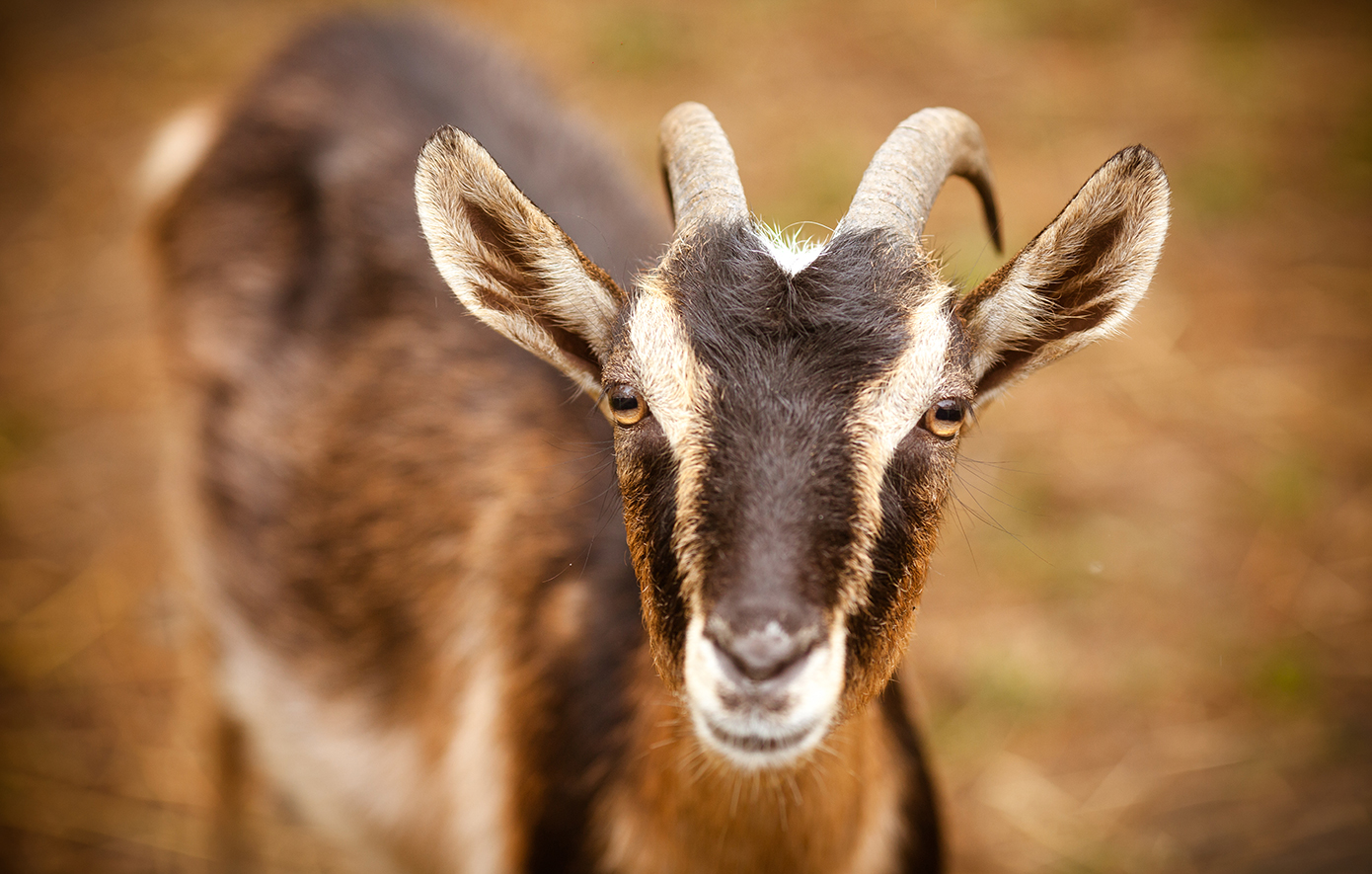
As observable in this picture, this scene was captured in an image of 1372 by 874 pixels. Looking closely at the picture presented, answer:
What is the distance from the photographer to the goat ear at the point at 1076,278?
209cm

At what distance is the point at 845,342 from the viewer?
2.10 meters

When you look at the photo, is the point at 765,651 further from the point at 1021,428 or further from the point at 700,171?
the point at 1021,428

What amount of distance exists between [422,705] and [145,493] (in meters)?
3.38

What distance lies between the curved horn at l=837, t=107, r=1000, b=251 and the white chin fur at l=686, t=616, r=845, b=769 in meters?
0.99

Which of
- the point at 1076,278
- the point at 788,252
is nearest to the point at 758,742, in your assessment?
the point at 788,252

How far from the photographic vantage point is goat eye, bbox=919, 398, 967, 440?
216 centimetres

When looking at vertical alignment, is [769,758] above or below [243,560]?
above

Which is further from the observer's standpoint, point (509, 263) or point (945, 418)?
point (509, 263)

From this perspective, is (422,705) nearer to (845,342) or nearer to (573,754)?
(573,754)

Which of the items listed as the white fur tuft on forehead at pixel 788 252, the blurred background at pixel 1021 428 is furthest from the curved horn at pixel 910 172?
the blurred background at pixel 1021 428

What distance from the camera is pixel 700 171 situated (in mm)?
2371

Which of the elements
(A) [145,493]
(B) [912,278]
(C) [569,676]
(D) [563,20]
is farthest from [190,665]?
(D) [563,20]

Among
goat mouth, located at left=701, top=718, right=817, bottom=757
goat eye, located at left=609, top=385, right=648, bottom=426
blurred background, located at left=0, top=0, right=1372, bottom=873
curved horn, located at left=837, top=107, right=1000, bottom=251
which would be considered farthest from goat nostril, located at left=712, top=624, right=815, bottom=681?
blurred background, located at left=0, top=0, right=1372, bottom=873

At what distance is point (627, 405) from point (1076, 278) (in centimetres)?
115
